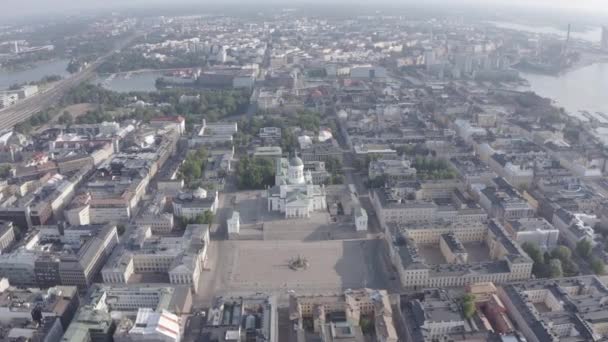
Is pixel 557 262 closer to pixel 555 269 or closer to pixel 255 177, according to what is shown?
pixel 555 269

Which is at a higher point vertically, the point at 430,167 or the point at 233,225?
the point at 430,167

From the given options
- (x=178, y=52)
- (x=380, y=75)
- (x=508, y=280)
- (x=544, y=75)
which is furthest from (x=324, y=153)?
(x=178, y=52)

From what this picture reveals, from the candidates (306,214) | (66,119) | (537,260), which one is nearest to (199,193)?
(306,214)

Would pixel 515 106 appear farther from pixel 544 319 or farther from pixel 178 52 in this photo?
pixel 178 52

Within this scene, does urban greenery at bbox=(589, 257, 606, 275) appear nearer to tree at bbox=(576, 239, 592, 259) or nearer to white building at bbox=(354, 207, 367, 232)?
tree at bbox=(576, 239, 592, 259)

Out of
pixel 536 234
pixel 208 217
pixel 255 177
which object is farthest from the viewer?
pixel 255 177

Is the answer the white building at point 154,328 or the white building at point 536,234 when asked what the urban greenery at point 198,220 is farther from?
the white building at point 536,234
